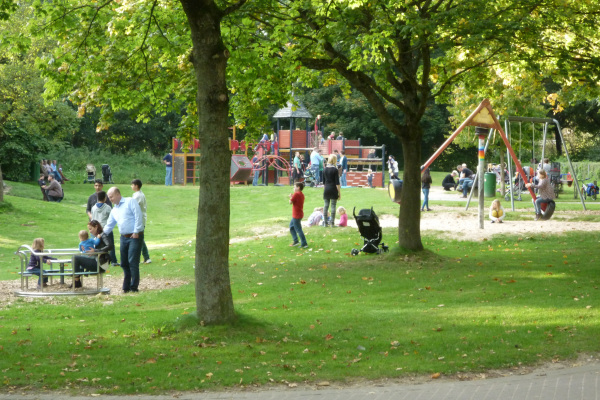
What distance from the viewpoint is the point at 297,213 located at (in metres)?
19.1

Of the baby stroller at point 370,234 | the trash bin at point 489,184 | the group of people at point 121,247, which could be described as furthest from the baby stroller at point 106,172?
the group of people at point 121,247

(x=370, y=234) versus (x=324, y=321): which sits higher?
(x=370, y=234)

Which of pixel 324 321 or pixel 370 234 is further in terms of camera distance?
pixel 370 234

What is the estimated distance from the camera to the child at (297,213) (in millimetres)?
19109

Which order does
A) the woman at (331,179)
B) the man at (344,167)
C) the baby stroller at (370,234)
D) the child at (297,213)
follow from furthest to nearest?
1. the man at (344,167)
2. the woman at (331,179)
3. the child at (297,213)
4. the baby stroller at (370,234)

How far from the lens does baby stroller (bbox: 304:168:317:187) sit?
39188 mm

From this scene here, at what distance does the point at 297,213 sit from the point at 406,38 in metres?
5.59

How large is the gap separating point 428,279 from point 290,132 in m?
29.5

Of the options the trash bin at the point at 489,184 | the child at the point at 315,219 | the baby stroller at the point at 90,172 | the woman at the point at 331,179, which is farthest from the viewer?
the baby stroller at the point at 90,172

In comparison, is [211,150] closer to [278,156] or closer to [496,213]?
[496,213]

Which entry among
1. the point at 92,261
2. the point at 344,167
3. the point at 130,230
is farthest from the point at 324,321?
the point at 344,167

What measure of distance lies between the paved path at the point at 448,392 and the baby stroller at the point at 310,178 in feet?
104

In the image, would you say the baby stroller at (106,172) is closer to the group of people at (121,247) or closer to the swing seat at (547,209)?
the swing seat at (547,209)

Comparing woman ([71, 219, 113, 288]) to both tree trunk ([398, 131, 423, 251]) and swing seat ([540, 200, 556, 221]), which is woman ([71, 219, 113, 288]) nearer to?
tree trunk ([398, 131, 423, 251])
